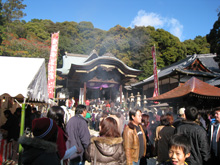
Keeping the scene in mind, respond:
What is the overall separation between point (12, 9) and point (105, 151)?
32.5 m

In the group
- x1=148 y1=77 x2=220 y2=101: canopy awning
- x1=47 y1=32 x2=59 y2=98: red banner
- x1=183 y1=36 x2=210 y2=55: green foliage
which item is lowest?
x1=148 y1=77 x2=220 y2=101: canopy awning

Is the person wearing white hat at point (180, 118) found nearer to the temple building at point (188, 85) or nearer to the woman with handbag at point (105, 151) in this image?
the woman with handbag at point (105, 151)

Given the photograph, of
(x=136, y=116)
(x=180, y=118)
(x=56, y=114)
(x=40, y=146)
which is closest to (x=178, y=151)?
(x=136, y=116)

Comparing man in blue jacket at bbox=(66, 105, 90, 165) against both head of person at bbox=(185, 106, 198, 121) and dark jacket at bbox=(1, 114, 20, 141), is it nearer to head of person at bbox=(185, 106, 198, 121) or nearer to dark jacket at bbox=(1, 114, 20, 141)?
head of person at bbox=(185, 106, 198, 121)

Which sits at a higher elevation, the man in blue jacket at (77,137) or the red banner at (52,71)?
the red banner at (52,71)

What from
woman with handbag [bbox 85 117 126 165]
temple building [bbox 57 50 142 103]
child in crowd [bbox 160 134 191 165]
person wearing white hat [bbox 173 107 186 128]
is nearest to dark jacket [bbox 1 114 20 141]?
woman with handbag [bbox 85 117 126 165]

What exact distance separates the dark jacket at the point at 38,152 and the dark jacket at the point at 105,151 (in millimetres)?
712

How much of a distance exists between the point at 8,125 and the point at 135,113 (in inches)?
144

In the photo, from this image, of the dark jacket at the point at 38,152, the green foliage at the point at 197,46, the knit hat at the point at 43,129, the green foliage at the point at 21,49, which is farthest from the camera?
the green foliage at the point at 197,46

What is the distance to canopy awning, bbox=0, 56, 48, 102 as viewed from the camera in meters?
3.54

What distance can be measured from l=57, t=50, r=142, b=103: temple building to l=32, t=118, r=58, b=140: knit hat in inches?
400

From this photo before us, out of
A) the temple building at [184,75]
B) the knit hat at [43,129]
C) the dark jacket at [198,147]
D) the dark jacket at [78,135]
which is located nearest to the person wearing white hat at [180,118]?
the dark jacket at [198,147]

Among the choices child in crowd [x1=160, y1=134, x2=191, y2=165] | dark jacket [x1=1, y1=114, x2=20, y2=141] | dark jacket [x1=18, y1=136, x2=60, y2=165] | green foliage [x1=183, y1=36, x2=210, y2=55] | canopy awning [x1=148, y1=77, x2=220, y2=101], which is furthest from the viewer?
green foliage [x1=183, y1=36, x2=210, y2=55]

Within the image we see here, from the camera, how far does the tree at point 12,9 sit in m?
26.7
